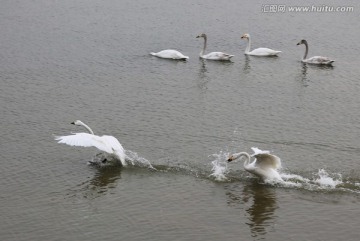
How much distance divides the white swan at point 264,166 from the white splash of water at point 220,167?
349 millimetres

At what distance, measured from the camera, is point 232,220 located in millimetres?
13062

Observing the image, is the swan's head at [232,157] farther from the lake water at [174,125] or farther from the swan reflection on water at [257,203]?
the swan reflection on water at [257,203]

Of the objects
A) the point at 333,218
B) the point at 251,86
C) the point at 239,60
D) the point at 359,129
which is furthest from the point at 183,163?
the point at 239,60

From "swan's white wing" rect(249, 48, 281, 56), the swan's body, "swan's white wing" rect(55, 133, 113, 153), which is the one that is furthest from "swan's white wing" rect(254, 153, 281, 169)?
"swan's white wing" rect(249, 48, 281, 56)

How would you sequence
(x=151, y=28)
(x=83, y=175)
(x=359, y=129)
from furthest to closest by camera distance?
1. (x=151, y=28)
2. (x=359, y=129)
3. (x=83, y=175)

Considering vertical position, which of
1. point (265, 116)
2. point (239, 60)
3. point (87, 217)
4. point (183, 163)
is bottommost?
point (87, 217)

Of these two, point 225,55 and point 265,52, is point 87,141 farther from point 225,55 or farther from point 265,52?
point 265,52

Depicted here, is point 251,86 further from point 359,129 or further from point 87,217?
point 87,217

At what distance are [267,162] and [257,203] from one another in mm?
1351

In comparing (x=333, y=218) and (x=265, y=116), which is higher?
(x=265, y=116)

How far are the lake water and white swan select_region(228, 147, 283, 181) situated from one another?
0.24 metres

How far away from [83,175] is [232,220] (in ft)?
12.3

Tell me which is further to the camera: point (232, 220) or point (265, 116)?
point (265, 116)

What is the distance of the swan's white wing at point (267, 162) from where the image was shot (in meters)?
14.9
